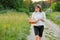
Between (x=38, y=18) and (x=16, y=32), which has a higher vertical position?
(x=38, y=18)

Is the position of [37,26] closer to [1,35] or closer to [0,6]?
[1,35]

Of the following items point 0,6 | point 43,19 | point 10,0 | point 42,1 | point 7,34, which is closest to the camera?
point 43,19

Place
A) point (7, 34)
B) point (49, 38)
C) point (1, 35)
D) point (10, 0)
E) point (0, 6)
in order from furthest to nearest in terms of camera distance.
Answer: point (10, 0) < point (0, 6) < point (49, 38) < point (7, 34) < point (1, 35)

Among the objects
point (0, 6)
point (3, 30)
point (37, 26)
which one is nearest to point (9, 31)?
point (3, 30)

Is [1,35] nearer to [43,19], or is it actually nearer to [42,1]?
[43,19]

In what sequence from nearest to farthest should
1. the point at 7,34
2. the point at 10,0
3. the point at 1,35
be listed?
the point at 1,35, the point at 7,34, the point at 10,0

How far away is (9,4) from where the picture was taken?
30.2 meters

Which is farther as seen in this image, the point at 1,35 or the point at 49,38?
the point at 49,38

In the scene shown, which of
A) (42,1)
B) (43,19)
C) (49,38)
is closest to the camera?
(43,19)

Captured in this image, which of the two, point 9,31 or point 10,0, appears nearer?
point 9,31

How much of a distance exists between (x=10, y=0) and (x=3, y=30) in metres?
19.6

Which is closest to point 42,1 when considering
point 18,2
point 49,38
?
point 18,2

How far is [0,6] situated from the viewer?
28.1 m

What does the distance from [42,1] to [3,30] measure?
4983 centimetres
